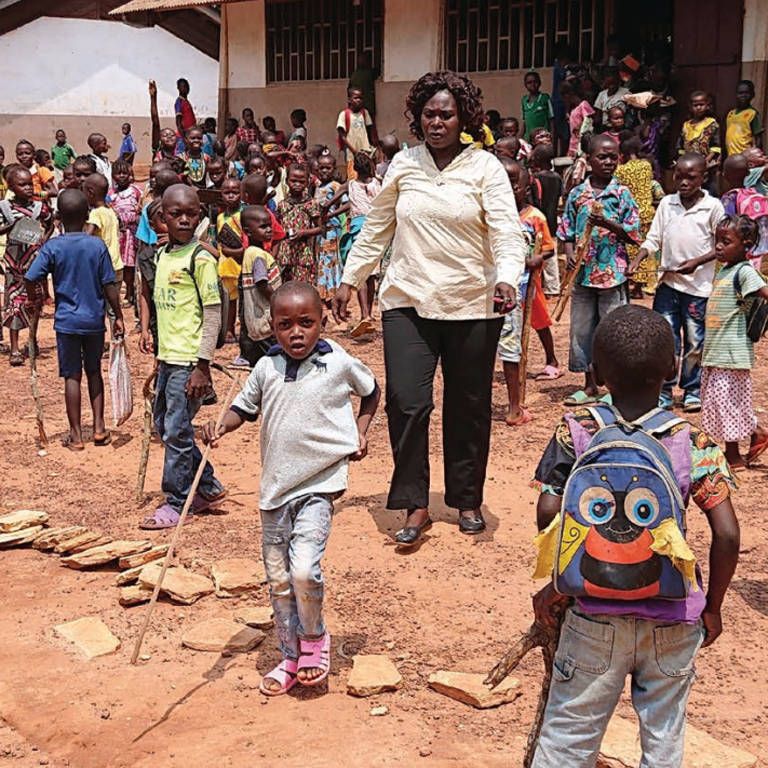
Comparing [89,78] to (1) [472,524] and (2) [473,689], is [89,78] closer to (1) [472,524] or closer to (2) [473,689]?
(1) [472,524]

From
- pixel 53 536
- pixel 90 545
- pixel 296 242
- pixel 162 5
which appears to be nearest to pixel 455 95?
pixel 90 545

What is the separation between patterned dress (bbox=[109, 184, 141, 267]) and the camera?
11000 mm

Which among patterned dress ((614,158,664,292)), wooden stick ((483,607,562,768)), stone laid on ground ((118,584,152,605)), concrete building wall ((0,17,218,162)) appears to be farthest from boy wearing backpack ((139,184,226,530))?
concrete building wall ((0,17,218,162))

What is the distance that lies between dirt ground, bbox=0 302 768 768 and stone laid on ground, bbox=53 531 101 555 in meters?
0.07

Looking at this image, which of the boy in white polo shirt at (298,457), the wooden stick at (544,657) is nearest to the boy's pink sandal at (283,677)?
the boy in white polo shirt at (298,457)

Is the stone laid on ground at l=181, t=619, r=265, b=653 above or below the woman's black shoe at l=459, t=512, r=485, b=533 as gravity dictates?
below

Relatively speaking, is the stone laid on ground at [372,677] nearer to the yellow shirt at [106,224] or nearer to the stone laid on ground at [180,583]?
the stone laid on ground at [180,583]

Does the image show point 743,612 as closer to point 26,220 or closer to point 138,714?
point 138,714

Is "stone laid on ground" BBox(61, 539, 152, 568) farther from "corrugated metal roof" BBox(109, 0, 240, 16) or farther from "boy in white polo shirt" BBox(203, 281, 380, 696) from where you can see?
"corrugated metal roof" BBox(109, 0, 240, 16)

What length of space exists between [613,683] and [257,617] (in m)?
2.09

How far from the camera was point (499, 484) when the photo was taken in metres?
6.26

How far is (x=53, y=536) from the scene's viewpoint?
5375 millimetres

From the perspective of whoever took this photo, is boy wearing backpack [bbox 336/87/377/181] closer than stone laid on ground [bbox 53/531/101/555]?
No

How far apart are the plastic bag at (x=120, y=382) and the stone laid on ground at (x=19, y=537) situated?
169 cm
